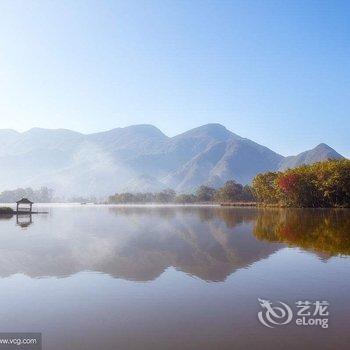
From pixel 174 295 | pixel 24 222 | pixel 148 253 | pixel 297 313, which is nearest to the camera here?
pixel 297 313

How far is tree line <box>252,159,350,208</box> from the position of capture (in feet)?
388

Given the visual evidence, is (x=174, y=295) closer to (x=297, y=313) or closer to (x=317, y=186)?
(x=297, y=313)

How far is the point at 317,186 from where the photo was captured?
407ft

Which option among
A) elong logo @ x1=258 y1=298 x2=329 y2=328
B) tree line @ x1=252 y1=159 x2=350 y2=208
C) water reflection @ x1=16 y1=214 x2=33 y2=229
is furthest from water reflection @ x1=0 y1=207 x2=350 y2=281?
tree line @ x1=252 y1=159 x2=350 y2=208

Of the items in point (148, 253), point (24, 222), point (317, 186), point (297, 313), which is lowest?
point (24, 222)

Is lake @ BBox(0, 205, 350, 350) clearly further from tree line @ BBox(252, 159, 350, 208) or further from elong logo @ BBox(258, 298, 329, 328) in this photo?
tree line @ BBox(252, 159, 350, 208)

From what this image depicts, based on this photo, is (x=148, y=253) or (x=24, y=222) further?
(x=24, y=222)

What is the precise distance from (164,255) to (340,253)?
12759mm

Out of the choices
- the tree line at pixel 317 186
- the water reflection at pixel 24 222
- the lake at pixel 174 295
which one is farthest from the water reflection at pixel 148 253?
the tree line at pixel 317 186

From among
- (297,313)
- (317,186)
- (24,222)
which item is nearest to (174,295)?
(297,313)

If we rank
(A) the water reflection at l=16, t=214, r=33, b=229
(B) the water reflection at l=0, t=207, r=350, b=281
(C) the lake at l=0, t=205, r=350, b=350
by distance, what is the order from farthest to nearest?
(A) the water reflection at l=16, t=214, r=33, b=229
(B) the water reflection at l=0, t=207, r=350, b=281
(C) the lake at l=0, t=205, r=350, b=350

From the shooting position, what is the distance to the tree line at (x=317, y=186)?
11812 centimetres

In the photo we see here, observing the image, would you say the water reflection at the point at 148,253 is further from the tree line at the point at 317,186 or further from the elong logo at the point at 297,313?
the tree line at the point at 317,186

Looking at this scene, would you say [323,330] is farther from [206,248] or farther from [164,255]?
[206,248]
